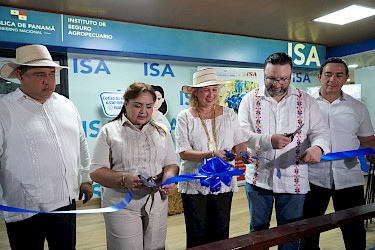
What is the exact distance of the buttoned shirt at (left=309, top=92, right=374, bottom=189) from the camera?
244 centimetres

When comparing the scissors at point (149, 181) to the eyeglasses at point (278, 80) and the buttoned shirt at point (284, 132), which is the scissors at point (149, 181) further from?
the eyeglasses at point (278, 80)

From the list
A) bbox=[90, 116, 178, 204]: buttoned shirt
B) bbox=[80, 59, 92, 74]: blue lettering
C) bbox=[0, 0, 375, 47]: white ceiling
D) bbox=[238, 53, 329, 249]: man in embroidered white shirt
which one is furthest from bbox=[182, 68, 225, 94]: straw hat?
bbox=[80, 59, 92, 74]: blue lettering

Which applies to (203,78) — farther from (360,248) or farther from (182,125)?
(360,248)

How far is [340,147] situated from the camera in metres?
2.44

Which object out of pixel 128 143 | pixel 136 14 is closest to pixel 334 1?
pixel 136 14

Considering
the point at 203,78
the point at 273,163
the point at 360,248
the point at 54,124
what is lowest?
the point at 360,248

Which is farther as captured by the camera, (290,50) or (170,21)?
(290,50)

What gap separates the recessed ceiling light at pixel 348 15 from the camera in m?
4.40

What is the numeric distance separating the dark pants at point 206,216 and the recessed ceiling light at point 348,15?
12.0 ft

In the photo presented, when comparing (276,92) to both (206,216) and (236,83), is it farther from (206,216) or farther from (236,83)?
(236,83)

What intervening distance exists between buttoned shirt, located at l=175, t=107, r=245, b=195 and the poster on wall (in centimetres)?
354

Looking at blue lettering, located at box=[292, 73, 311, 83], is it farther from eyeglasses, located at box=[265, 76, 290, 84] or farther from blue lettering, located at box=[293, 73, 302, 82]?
eyeglasses, located at box=[265, 76, 290, 84]

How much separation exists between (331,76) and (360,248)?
138 centimetres

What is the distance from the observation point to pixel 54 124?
1.95 meters
